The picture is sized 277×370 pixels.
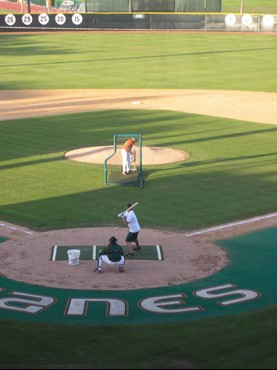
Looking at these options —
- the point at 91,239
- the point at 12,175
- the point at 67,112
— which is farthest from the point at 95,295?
the point at 67,112

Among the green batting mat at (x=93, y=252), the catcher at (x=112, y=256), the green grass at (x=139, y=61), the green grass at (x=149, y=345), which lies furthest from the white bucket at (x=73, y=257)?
the green grass at (x=139, y=61)

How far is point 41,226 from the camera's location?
76.2 ft

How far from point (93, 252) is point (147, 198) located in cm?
607

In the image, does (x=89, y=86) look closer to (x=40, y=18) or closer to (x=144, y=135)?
(x=144, y=135)

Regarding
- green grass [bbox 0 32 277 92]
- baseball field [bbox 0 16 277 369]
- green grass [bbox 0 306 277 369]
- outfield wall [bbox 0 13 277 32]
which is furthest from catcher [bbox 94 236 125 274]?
A: outfield wall [bbox 0 13 277 32]

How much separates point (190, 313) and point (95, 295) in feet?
7.77

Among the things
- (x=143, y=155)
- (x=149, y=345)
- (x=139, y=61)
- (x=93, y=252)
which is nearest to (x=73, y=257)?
(x=93, y=252)

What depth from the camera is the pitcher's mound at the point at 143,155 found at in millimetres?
31578

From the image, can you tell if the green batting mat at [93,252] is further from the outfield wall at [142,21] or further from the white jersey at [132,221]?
the outfield wall at [142,21]

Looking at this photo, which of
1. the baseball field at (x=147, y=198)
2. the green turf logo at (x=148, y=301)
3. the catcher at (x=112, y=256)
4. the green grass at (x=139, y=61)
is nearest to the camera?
the baseball field at (x=147, y=198)

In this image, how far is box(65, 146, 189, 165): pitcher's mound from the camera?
3158 cm

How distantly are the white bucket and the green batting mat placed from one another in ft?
1.74

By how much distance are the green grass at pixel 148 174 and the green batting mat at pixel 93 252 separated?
7.30 feet

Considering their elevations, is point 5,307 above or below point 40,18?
below
